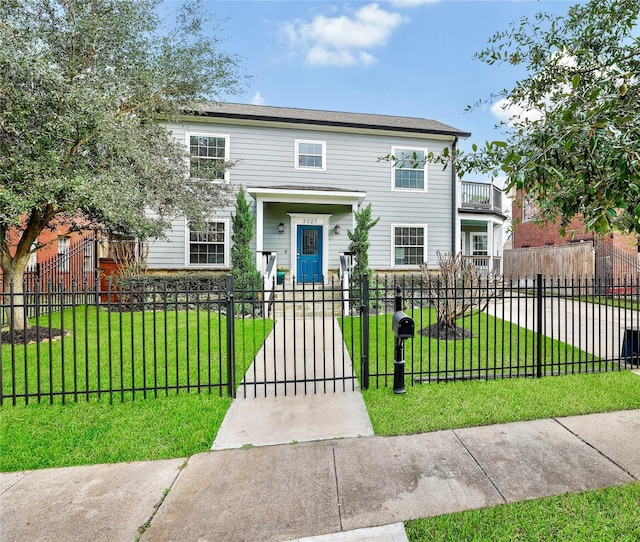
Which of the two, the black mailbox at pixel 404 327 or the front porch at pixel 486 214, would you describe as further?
the front porch at pixel 486 214

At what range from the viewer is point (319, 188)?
1286cm

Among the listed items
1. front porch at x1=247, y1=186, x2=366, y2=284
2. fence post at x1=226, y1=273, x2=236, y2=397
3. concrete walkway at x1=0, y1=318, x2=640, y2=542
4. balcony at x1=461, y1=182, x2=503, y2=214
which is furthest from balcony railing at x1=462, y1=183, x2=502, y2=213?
fence post at x1=226, y1=273, x2=236, y2=397

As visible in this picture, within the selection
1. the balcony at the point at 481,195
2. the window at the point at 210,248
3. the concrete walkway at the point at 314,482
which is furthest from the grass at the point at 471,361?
the balcony at the point at 481,195

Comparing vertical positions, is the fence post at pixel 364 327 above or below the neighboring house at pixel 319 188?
below

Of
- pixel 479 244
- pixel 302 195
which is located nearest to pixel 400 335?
pixel 302 195

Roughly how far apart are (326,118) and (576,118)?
12673 millimetres

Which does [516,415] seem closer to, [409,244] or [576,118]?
[576,118]

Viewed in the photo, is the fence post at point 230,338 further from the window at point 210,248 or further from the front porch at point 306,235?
the window at point 210,248

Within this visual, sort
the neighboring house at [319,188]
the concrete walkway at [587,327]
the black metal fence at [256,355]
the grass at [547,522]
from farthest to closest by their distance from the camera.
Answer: the neighboring house at [319,188], the concrete walkway at [587,327], the black metal fence at [256,355], the grass at [547,522]

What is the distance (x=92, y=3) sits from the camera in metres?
6.35

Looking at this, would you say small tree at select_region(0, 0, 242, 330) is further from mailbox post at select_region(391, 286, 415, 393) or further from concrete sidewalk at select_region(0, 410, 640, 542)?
mailbox post at select_region(391, 286, 415, 393)

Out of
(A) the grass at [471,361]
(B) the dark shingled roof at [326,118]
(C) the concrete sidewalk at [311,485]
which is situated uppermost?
(B) the dark shingled roof at [326,118]

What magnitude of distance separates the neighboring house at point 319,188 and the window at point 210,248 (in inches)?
1.4

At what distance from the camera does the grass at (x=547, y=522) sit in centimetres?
213
